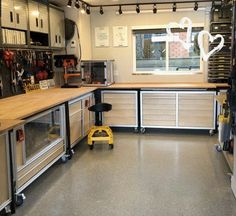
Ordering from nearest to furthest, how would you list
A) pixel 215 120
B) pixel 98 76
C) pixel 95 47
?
pixel 215 120 < pixel 98 76 < pixel 95 47

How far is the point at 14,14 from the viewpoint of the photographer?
436cm

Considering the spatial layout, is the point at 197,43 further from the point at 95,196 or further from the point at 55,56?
the point at 95,196

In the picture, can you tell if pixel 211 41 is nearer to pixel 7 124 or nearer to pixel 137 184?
pixel 137 184

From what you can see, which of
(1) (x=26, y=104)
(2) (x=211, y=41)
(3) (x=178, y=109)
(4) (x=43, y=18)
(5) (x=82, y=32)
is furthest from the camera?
(5) (x=82, y=32)

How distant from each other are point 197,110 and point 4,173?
393 centimetres

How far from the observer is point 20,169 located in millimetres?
3227

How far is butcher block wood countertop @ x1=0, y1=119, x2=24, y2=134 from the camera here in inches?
108

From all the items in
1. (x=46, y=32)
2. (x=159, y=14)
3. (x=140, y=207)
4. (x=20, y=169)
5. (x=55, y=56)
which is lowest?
(x=140, y=207)

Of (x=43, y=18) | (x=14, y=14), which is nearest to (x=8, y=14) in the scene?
(x=14, y=14)

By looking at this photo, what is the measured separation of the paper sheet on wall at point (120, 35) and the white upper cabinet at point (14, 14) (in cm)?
250

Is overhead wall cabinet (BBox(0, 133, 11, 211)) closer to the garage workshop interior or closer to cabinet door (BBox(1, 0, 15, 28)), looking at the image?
the garage workshop interior

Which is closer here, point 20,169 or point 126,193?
point 20,169

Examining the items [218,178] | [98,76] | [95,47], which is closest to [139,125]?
[98,76]

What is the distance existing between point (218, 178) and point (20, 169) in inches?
89.8
